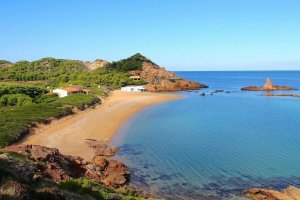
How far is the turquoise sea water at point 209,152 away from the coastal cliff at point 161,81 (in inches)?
2240

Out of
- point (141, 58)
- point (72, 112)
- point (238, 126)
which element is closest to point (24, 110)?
point (72, 112)

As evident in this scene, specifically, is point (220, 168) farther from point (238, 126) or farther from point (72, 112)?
point (72, 112)

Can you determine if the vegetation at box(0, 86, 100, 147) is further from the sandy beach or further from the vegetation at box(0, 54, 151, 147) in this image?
the sandy beach

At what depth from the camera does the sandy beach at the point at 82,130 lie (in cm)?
3649

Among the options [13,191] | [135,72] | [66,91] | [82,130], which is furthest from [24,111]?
[135,72]

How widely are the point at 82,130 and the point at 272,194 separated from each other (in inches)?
1114

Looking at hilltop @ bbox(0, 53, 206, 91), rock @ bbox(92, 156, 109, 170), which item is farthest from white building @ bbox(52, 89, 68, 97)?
rock @ bbox(92, 156, 109, 170)

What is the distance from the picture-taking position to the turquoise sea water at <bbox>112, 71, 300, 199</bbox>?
84.3 ft

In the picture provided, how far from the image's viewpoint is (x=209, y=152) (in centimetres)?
3469

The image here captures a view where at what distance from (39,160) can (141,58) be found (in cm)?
13882

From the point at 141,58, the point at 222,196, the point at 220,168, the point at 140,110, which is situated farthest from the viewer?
the point at 141,58

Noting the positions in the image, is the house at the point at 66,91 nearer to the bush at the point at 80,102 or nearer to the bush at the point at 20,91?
the bush at the point at 20,91

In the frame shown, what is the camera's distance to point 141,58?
160625 mm

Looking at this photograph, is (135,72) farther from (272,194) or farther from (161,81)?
(272,194)
